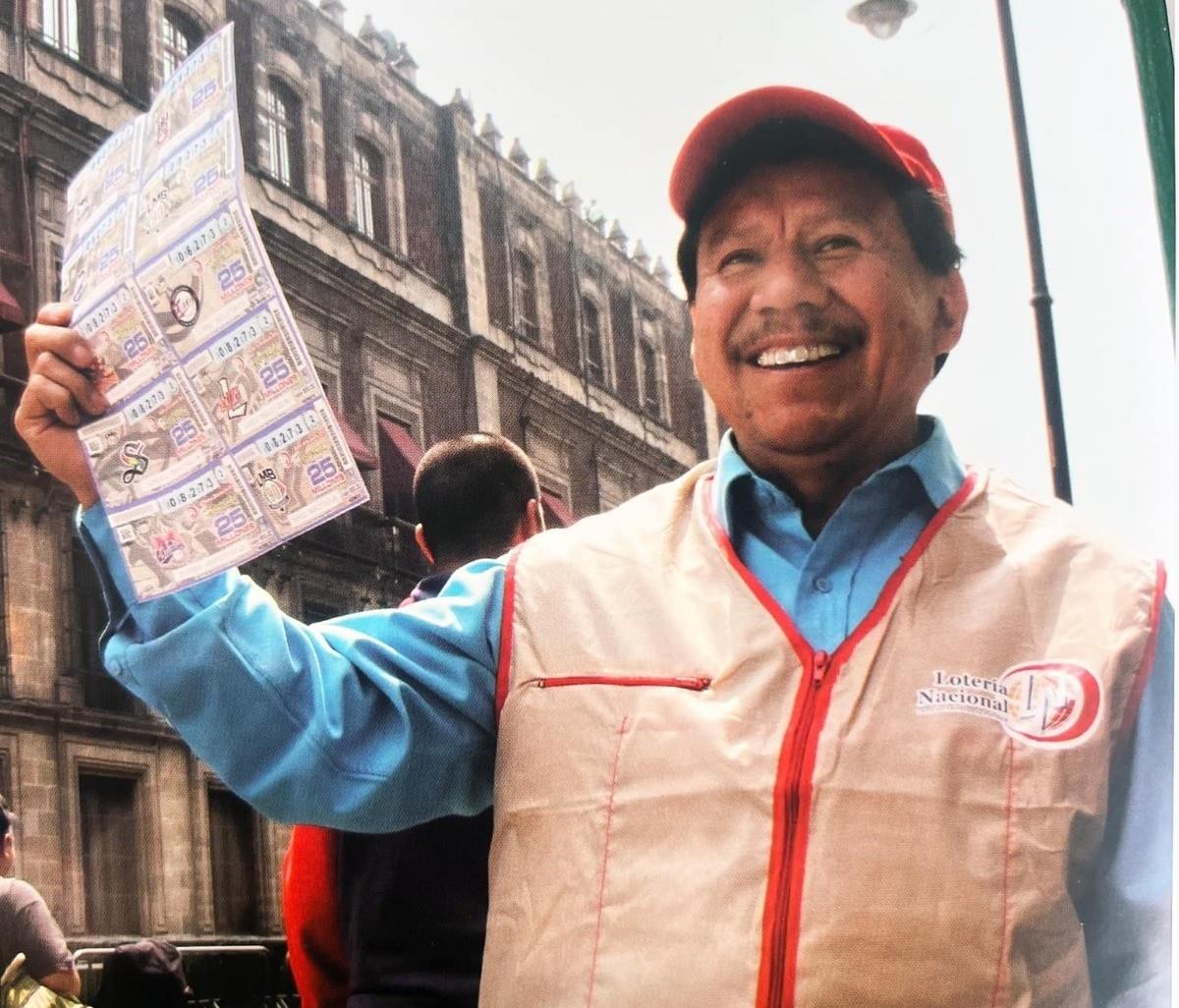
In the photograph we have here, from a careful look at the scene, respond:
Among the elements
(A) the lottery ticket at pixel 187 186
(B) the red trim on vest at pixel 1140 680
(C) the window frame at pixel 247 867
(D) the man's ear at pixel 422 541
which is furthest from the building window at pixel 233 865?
(B) the red trim on vest at pixel 1140 680

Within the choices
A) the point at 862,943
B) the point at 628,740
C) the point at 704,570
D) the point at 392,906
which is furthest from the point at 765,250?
the point at 392,906

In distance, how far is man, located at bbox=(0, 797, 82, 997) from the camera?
157cm

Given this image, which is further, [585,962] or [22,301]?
[22,301]

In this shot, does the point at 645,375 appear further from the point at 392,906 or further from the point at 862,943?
the point at 862,943

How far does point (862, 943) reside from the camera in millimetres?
992

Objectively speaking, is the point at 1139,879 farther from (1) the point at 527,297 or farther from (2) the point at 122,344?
(1) the point at 527,297

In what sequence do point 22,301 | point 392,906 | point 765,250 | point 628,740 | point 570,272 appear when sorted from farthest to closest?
point 570,272
point 22,301
point 392,906
point 765,250
point 628,740

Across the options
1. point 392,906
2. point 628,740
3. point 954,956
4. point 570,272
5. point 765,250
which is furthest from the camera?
point 570,272

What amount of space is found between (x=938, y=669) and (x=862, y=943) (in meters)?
0.20

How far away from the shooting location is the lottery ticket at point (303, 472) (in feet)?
3.38

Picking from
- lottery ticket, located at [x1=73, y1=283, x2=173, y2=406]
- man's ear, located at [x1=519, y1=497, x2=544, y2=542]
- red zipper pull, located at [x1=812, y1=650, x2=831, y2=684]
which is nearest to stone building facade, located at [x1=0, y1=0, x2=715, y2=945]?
man's ear, located at [x1=519, y1=497, x2=544, y2=542]

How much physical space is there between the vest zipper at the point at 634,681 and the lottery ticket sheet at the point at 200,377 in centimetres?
21

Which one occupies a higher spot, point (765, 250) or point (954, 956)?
point (765, 250)

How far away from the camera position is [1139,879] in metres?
1.04
